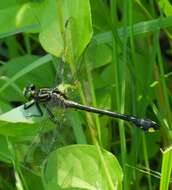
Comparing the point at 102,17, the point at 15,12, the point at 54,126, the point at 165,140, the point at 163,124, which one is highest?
the point at 15,12

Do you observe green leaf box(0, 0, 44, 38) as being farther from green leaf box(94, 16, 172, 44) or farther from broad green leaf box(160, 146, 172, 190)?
broad green leaf box(160, 146, 172, 190)

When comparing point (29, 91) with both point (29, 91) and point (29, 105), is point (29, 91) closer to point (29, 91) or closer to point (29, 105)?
point (29, 91)

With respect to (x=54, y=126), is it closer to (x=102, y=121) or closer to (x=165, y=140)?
(x=102, y=121)

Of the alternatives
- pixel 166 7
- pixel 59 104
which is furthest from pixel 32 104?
pixel 166 7

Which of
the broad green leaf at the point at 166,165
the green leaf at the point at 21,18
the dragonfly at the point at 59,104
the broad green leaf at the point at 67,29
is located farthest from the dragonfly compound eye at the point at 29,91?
the broad green leaf at the point at 166,165

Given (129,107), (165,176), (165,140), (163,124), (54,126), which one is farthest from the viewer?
(129,107)

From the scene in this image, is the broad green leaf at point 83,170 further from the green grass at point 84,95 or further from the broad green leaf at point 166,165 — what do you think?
the broad green leaf at point 166,165

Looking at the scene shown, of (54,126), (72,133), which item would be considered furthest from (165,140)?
(54,126)
